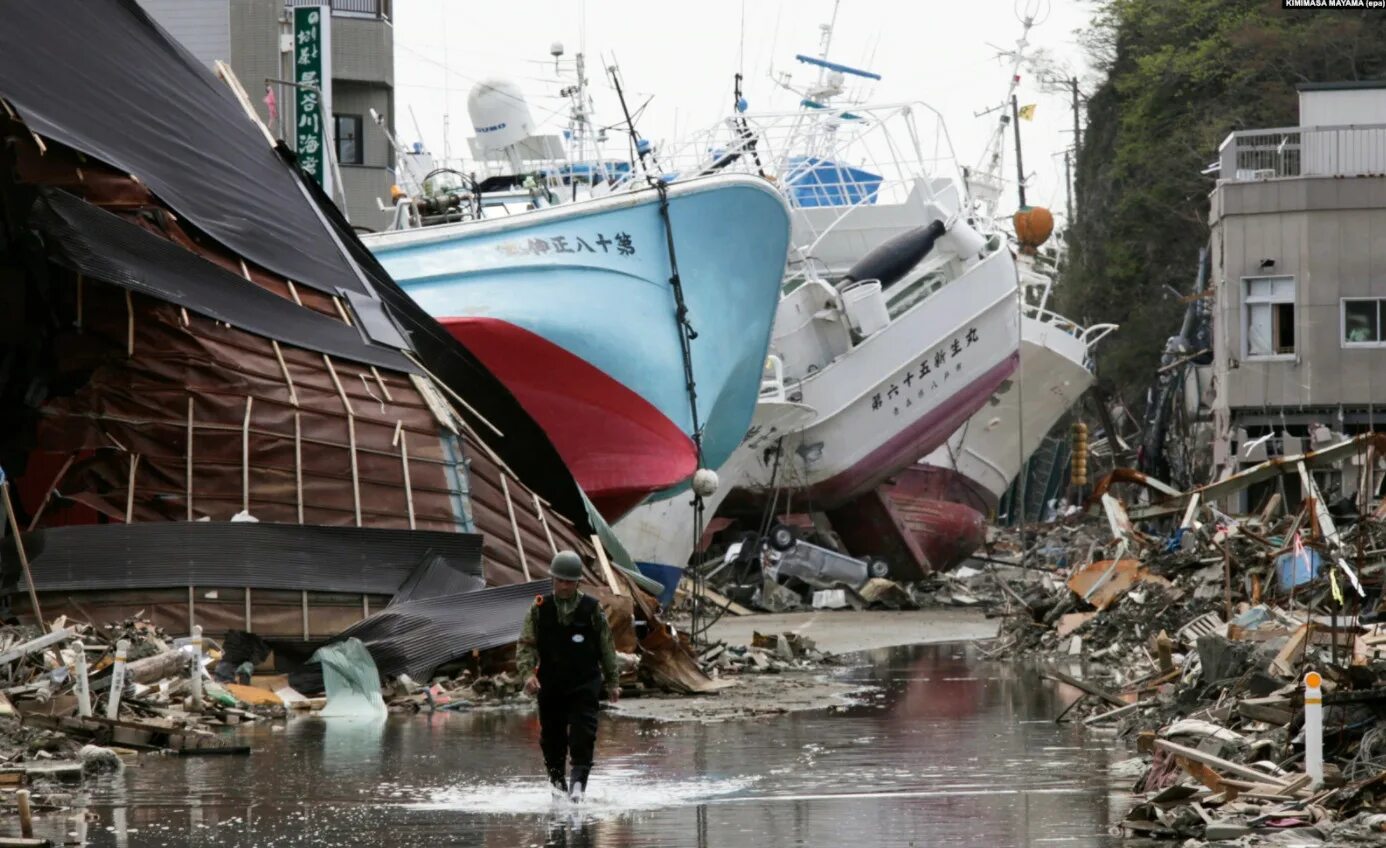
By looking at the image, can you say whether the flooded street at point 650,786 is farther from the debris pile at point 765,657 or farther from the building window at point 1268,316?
the building window at point 1268,316

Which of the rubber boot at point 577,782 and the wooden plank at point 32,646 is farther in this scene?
the wooden plank at point 32,646

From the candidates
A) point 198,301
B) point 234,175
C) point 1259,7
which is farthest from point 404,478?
point 1259,7

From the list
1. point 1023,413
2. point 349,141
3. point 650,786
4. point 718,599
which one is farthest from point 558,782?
point 1023,413

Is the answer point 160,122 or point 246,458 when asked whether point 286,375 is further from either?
point 160,122

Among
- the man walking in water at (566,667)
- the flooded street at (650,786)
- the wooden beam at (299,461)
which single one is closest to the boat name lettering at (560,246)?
the wooden beam at (299,461)

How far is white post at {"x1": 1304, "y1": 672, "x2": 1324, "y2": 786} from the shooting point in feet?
30.4

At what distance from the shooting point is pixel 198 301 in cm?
1959

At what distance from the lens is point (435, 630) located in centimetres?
1750

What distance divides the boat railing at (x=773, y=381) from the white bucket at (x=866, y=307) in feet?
9.11

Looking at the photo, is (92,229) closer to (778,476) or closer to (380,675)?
(380,675)

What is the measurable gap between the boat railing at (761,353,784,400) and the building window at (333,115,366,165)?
1324cm

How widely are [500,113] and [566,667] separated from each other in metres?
30.6

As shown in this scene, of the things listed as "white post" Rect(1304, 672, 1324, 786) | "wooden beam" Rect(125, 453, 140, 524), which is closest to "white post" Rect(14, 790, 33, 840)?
"white post" Rect(1304, 672, 1324, 786)

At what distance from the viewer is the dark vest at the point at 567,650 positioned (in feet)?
35.1
